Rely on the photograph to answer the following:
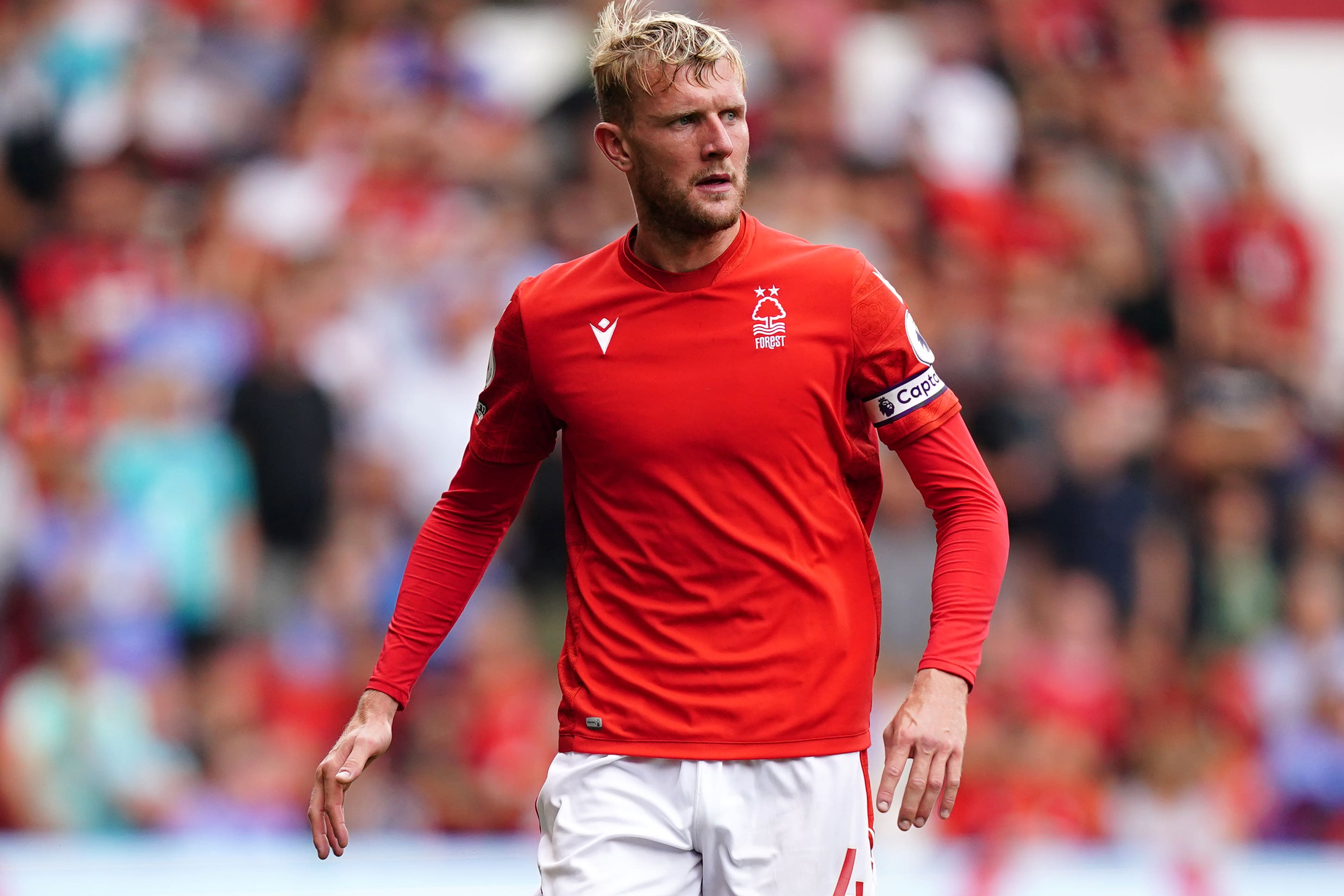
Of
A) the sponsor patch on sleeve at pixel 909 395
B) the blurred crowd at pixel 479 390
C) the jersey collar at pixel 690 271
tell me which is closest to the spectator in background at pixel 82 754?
the blurred crowd at pixel 479 390

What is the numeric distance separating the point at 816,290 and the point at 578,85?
673 cm

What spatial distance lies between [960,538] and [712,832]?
723 mm

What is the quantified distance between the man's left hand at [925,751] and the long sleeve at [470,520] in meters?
1.00

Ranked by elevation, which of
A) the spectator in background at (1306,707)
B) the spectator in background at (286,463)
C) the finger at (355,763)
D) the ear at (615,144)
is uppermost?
the ear at (615,144)

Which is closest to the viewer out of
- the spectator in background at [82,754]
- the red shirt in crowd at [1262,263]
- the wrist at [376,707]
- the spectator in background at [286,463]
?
the wrist at [376,707]

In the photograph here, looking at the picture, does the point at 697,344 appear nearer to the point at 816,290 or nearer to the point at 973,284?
the point at 816,290

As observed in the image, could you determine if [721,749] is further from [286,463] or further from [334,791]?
[286,463]

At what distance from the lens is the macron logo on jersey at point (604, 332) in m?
3.65

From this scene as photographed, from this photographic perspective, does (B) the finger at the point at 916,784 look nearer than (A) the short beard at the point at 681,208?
Yes

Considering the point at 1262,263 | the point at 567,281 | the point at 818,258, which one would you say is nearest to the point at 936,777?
the point at 818,258

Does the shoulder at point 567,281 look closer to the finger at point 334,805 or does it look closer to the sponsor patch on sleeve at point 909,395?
the sponsor patch on sleeve at point 909,395

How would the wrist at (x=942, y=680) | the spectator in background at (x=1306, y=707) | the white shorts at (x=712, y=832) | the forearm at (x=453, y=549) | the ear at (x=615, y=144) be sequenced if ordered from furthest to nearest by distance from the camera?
the spectator in background at (x=1306, y=707) → the forearm at (x=453, y=549) → the ear at (x=615, y=144) → the white shorts at (x=712, y=832) → the wrist at (x=942, y=680)

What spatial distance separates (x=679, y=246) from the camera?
364 centimetres

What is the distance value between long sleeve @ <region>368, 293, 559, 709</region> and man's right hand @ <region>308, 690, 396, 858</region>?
0.45 ft
